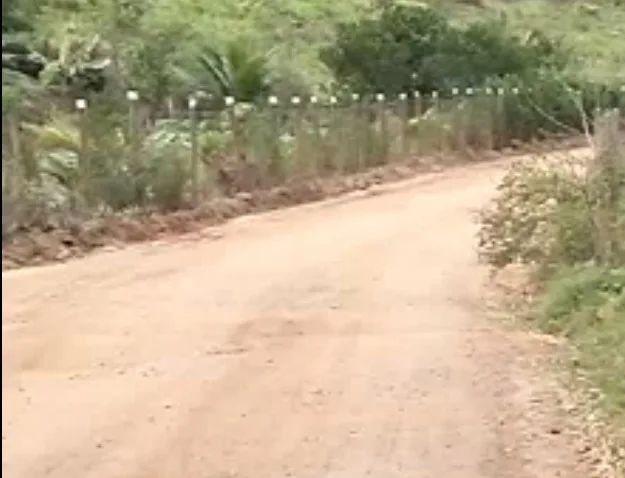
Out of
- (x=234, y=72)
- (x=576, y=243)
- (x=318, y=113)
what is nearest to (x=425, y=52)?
(x=234, y=72)

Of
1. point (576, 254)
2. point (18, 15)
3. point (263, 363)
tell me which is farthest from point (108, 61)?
point (18, 15)

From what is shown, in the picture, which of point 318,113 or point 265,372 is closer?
point 265,372

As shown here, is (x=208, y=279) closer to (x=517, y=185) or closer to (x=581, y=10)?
(x=517, y=185)

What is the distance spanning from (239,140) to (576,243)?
8.72 m

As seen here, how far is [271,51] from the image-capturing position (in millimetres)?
28641

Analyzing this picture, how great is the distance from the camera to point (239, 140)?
861 inches

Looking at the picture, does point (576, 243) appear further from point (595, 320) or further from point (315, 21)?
point (315, 21)

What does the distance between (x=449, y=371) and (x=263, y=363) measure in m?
1.13

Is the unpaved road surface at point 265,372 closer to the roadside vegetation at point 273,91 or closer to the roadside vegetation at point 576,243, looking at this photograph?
the roadside vegetation at point 576,243

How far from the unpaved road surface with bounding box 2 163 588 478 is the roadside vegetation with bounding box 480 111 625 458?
1.27 feet

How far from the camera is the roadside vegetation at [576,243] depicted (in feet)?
35.6

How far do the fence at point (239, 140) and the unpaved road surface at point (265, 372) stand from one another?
92 centimetres

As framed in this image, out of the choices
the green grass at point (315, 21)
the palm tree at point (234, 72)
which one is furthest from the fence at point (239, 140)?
the green grass at point (315, 21)

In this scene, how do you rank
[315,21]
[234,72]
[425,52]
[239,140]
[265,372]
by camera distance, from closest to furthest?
[265,372]
[239,140]
[234,72]
[315,21]
[425,52]
